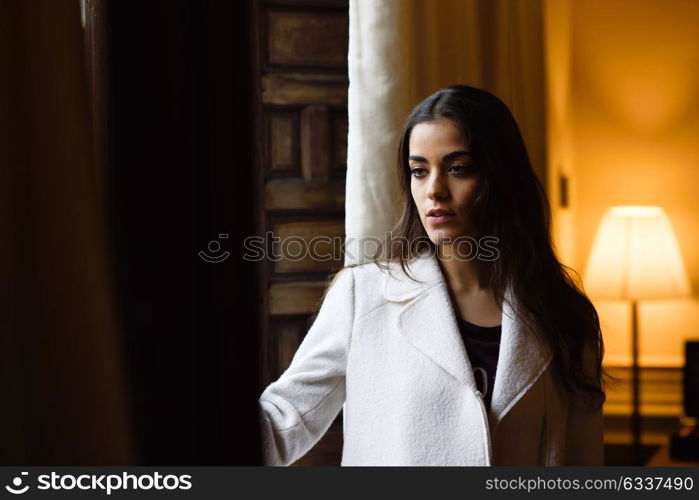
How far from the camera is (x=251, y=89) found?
921mm

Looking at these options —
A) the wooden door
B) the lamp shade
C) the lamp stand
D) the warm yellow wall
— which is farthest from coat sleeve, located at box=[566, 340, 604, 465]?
the warm yellow wall

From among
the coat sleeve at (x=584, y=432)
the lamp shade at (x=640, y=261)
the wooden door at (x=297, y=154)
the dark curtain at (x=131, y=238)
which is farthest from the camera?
the lamp shade at (x=640, y=261)

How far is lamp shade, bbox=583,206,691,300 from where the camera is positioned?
9.03 feet

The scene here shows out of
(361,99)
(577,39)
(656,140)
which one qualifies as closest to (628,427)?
(656,140)

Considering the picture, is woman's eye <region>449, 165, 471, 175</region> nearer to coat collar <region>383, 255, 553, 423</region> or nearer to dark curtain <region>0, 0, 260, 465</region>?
coat collar <region>383, 255, 553, 423</region>

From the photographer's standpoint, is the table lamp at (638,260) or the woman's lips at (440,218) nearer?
the woman's lips at (440,218)

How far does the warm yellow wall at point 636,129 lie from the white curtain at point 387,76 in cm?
112

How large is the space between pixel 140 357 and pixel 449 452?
0.63 metres

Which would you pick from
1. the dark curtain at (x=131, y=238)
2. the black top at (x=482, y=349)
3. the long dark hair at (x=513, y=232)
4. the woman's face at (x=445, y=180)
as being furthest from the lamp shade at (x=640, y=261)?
the dark curtain at (x=131, y=238)

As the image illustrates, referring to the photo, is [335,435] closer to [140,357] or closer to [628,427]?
[628,427]

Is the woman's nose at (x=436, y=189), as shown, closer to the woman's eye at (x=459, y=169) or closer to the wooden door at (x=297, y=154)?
the woman's eye at (x=459, y=169)

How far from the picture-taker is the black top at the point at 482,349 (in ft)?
4.61

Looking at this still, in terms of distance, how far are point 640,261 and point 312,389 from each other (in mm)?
1719

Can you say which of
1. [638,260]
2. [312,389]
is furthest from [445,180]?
[638,260]
